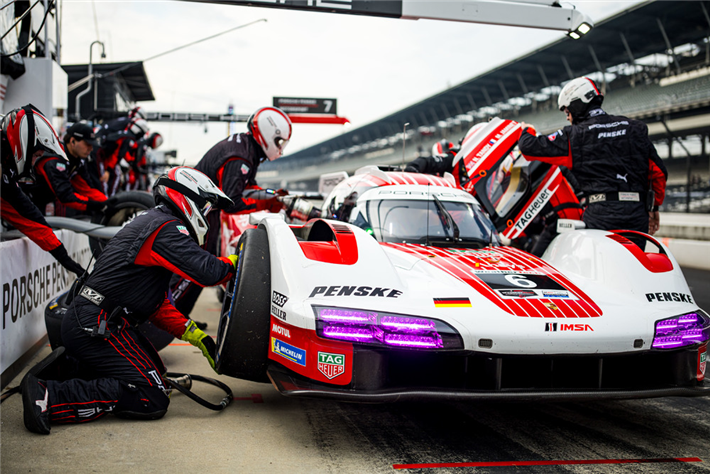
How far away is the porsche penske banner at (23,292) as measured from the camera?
12.9 ft

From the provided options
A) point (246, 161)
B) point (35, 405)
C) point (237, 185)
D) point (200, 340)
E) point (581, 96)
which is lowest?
point (35, 405)

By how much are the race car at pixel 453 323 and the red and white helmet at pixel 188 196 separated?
32 centimetres

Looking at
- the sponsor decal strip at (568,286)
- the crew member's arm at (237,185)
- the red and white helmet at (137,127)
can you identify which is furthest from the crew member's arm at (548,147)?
the red and white helmet at (137,127)

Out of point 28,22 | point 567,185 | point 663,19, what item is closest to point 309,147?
point 663,19

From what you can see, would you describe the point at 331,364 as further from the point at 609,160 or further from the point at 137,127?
the point at 137,127

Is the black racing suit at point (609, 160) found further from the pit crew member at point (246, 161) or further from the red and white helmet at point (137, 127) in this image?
the red and white helmet at point (137, 127)

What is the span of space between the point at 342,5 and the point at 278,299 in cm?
521

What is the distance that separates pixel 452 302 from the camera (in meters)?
2.89

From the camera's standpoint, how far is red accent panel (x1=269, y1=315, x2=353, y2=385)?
2701mm

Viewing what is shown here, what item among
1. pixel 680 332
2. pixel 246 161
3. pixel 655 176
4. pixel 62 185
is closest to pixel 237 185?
pixel 246 161

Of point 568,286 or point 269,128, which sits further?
point 269,128

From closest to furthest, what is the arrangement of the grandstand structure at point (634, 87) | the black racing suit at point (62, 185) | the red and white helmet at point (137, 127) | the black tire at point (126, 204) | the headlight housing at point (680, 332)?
the headlight housing at point (680, 332) → the black racing suit at point (62, 185) → the black tire at point (126, 204) → the red and white helmet at point (137, 127) → the grandstand structure at point (634, 87)

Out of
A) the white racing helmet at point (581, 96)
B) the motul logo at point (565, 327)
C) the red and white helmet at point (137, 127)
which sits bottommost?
the motul logo at point (565, 327)

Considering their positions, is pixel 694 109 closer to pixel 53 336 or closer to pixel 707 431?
pixel 707 431
